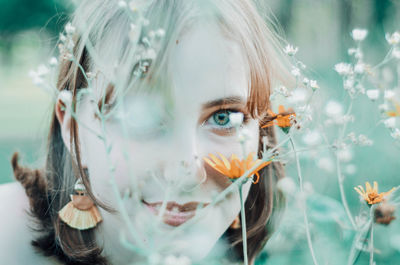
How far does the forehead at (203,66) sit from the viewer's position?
52cm

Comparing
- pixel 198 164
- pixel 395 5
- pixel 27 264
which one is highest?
pixel 395 5

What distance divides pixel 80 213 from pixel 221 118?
299 millimetres

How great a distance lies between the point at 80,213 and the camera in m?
0.68

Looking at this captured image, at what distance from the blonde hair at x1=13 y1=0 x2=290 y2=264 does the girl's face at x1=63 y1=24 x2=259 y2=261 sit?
2 centimetres

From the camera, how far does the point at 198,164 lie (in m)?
0.54

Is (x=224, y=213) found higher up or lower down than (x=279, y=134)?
lower down

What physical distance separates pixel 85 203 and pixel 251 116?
1.03 feet

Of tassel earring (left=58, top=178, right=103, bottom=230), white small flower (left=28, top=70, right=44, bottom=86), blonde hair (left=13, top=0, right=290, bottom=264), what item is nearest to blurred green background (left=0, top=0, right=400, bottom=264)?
blonde hair (left=13, top=0, right=290, bottom=264)

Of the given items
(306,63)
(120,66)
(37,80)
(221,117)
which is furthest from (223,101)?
(306,63)

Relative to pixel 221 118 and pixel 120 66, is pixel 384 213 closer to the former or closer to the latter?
pixel 221 118

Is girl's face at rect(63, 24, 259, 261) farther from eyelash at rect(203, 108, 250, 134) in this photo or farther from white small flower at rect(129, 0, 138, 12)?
white small flower at rect(129, 0, 138, 12)

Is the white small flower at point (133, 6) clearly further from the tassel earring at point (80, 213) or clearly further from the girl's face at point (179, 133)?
the tassel earring at point (80, 213)

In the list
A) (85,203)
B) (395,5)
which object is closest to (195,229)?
(85,203)

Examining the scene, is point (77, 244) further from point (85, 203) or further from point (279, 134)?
point (279, 134)
